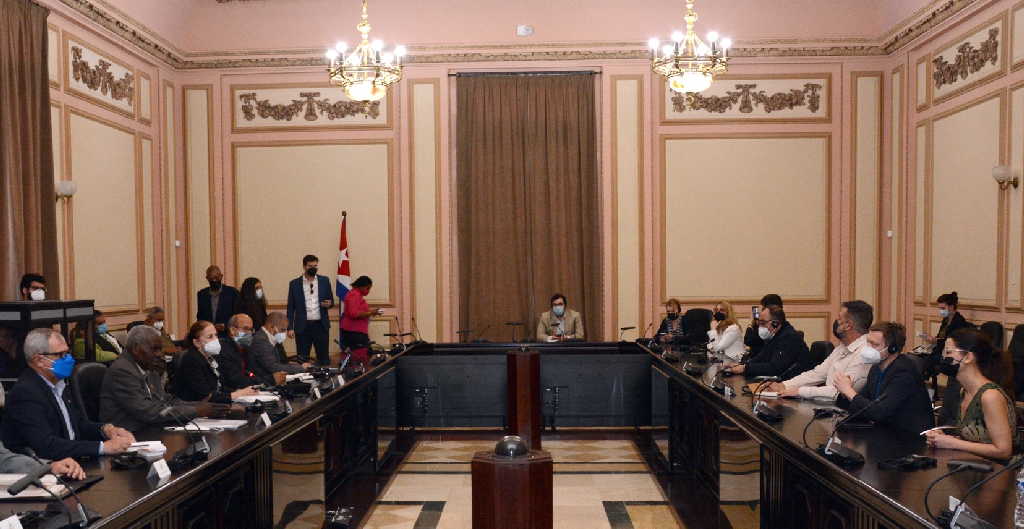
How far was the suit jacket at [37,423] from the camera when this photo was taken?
327 centimetres

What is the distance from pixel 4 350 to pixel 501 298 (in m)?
5.73

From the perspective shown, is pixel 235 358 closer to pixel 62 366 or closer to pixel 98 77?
pixel 62 366

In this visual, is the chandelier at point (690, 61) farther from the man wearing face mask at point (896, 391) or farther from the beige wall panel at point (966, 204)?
the man wearing face mask at point (896, 391)

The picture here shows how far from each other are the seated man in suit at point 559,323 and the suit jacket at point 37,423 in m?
6.58

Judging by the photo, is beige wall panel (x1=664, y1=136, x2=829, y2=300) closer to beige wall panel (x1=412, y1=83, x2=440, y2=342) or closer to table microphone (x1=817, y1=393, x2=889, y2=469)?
beige wall panel (x1=412, y1=83, x2=440, y2=342)

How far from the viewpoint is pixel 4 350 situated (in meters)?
6.10

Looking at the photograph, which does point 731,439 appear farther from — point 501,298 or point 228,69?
point 228,69

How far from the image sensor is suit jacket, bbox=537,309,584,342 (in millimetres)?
9844

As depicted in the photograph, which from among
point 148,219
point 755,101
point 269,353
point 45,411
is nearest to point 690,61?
point 755,101

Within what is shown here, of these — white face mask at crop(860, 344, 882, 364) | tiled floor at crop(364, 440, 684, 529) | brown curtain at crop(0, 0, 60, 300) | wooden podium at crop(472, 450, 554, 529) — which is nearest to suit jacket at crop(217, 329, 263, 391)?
tiled floor at crop(364, 440, 684, 529)

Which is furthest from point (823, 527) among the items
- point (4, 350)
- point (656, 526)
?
point (4, 350)

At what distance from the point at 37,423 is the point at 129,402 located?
601 mm

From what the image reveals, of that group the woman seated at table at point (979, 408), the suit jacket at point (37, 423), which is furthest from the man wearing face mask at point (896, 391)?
the suit jacket at point (37, 423)

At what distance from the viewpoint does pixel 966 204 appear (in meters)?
8.72
